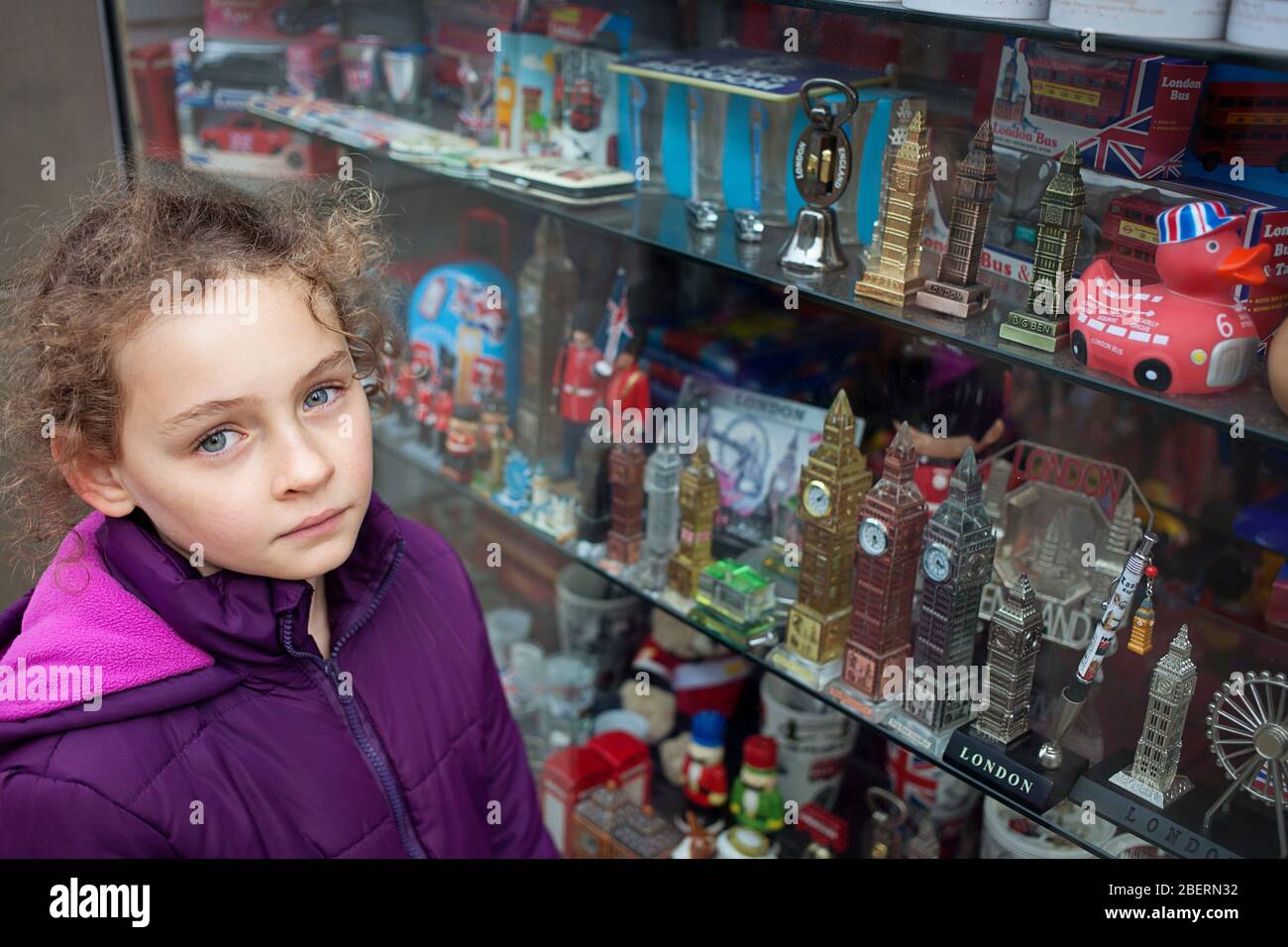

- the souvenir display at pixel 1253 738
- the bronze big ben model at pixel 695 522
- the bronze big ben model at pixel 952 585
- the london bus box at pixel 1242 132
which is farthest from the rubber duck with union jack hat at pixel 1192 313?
the bronze big ben model at pixel 695 522

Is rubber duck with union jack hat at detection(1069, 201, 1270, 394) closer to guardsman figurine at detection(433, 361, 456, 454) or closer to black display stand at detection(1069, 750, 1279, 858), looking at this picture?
black display stand at detection(1069, 750, 1279, 858)

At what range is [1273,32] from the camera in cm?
118

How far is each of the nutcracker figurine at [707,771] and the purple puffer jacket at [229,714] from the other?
717 millimetres

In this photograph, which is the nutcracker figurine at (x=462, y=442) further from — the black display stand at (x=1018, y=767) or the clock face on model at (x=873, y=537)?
the black display stand at (x=1018, y=767)

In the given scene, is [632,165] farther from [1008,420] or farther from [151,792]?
[151,792]

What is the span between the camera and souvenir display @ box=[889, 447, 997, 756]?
5.20 feet

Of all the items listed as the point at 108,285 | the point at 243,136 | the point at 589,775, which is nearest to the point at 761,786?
the point at 589,775

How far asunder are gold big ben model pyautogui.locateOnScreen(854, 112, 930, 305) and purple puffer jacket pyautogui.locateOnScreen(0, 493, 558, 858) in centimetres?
74

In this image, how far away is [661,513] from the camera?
2.08m

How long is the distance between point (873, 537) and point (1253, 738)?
530 mm

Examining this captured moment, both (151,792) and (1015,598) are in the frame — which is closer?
(151,792)

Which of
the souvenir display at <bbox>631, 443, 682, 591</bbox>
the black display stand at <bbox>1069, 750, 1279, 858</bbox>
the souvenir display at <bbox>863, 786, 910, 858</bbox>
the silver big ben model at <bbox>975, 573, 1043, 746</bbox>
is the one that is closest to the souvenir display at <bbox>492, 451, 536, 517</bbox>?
the souvenir display at <bbox>631, 443, 682, 591</bbox>

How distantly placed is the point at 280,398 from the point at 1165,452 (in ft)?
3.87

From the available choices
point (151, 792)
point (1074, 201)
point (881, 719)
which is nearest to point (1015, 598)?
point (881, 719)
